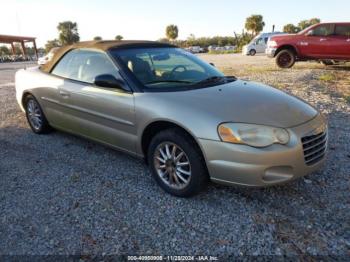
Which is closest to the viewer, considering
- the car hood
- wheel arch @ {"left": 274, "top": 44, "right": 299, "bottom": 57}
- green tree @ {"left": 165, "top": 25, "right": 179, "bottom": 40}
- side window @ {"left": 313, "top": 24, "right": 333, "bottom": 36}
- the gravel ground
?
the gravel ground

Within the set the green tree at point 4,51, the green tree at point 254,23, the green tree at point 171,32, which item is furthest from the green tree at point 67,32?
the green tree at point 254,23

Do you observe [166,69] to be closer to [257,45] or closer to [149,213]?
[149,213]

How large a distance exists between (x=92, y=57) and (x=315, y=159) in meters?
2.76

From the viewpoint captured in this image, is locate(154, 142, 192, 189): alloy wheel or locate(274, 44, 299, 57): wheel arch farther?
locate(274, 44, 299, 57): wheel arch

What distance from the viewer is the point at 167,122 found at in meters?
2.94

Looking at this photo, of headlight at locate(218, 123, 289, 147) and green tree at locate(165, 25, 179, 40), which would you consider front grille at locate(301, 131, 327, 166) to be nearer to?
headlight at locate(218, 123, 289, 147)

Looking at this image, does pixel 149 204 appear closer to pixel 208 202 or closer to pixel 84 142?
pixel 208 202

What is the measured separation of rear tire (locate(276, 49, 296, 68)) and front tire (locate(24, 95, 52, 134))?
1044 centimetres

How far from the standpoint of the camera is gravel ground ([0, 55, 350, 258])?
2.35m

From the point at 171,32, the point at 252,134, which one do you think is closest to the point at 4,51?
the point at 171,32

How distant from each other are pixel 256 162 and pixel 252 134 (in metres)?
0.23

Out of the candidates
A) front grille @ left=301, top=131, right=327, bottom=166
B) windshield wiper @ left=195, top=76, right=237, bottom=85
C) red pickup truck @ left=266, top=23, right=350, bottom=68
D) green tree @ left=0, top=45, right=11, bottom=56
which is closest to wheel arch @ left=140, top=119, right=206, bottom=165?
windshield wiper @ left=195, top=76, right=237, bottom=85

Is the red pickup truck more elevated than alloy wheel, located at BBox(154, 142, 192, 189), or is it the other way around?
the red pickup truck

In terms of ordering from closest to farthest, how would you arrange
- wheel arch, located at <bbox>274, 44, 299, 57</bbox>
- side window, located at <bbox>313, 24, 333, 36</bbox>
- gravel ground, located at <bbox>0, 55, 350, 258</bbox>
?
1. gravel ground, located at <bbox>0, 55, 350, 258</bbox>
2. side window, located at <bbox>313, 24, 333, 36</bbox>
3. wheel arch, located at <bbox>274, 44, 299, 57</bbox>
